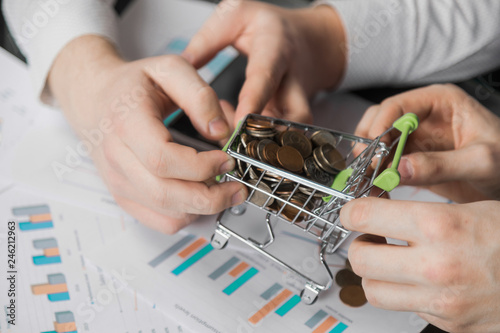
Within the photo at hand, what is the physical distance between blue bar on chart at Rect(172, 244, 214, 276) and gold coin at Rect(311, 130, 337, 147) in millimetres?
349

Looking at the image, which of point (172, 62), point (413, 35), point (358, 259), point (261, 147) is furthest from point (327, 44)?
point (358, 259)

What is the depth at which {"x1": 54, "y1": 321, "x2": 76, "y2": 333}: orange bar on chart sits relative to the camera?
2.74 feet

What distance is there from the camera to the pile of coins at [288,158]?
77cm

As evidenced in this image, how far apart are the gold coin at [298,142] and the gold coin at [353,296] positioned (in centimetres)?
32

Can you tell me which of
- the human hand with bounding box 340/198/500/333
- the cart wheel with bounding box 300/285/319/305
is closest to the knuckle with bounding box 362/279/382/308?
the human hand with bounding box 340/198/500/333

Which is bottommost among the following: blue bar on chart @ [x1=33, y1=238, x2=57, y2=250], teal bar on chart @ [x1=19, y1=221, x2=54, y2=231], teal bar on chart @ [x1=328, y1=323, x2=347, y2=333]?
teal bar on chart @ [x1=328, y1=323, x2=347, y2=333]

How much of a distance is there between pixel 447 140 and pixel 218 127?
22.8 inches

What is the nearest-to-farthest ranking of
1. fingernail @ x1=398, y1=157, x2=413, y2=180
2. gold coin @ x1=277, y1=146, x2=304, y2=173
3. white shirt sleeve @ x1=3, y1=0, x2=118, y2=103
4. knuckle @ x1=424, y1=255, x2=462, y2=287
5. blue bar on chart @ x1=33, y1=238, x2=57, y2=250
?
knuckle @ x1=424, y1=255, x2=462, y2=287
gold coin @ x1=277, y1=146, x2=304, y2=173
fingernail @ x1=398, y1=157, x2=413, y2=180
blue bar on chart @ x1=33, y1=238, x2=57, y2=250
white shirt sleeve @ x1=3, y1=0, x2=118, y2=103

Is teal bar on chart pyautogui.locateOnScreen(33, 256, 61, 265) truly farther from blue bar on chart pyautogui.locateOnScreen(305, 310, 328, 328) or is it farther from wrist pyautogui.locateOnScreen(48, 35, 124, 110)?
blue bar on chart pyautogui.locateOnScreen(305, 310, 328, 328)

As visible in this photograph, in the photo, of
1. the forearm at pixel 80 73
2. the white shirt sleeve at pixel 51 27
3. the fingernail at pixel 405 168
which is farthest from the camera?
the white shirt sleeve at pixel 51 27

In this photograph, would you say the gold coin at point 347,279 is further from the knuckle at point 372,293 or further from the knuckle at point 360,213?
the knuckle at point 360,213

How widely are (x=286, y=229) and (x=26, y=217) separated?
605 millimetres

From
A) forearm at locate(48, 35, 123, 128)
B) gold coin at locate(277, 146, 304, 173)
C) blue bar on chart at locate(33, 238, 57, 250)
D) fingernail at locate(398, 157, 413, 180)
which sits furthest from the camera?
forearm at locate(48, 35, 123, 128)

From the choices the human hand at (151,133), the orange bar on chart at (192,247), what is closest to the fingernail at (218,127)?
the human hand at (151,133)
